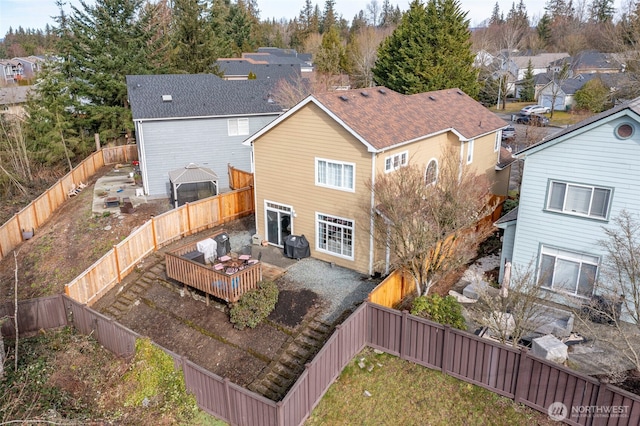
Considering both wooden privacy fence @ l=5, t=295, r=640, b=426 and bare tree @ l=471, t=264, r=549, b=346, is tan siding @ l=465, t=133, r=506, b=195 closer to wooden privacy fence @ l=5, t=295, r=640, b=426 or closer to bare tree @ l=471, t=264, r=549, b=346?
bare tree @ l=471, t=264, r=549, b=346

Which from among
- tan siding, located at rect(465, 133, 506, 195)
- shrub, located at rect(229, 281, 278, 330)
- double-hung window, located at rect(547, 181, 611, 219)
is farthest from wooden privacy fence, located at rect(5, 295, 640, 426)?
tan siding, located at rect(465, 133, 506, 195)

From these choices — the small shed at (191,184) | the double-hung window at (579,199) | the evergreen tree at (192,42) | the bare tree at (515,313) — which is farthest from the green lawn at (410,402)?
the evergreen tree at (192,42)

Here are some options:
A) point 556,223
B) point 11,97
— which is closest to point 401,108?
point 556,223

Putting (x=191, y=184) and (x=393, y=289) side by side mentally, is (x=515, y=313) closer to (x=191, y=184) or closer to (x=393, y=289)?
(x=393, y=289)

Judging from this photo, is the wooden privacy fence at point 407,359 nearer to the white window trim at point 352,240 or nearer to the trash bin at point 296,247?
the white window trim at point 352,240

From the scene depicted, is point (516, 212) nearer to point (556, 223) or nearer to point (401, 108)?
point (556, 223)

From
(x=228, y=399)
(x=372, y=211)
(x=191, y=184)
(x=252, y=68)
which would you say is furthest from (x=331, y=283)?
(x=252, y=68)

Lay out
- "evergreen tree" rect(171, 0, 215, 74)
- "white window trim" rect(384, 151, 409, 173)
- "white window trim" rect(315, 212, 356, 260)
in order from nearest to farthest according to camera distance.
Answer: "white window trim" rect(384, 151, 409, 173), "white window trim" rect(315, 212, 356, 260), "evergreen tree" rect(171, 0, 215, 74)
